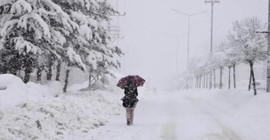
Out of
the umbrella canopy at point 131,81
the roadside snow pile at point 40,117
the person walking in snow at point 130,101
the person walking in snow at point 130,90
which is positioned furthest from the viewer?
the umbrella canopy at point 131,81

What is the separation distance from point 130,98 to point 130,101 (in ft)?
0.46

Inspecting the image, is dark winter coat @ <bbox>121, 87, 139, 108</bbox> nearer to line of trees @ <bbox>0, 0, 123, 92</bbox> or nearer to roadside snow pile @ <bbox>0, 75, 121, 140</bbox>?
roadside snow pile @ <bbox>0, 75, 121, 140</bbox>

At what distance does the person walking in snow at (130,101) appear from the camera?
43.7 feet

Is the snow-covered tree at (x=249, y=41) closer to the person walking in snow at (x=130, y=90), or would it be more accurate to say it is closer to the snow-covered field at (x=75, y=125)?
the snow-covered field at (x=75, y=125)

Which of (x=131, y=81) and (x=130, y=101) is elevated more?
(x=131, y=81)

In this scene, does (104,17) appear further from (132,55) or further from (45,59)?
(132,55)

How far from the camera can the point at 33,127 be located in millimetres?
9102

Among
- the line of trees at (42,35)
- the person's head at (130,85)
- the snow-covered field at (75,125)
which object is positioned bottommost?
the snow-covered field at (75,125)

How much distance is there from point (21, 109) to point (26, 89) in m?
2.53

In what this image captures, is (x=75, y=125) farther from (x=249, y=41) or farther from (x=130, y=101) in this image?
(x=249, y=41)

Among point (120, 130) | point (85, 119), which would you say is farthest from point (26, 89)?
point (120, 130)

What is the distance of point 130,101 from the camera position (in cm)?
1345

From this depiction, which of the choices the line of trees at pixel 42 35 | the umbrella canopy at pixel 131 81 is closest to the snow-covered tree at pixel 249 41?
the line of trees at pixel 42 35

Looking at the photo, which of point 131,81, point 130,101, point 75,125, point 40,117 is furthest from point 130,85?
point 40,117
